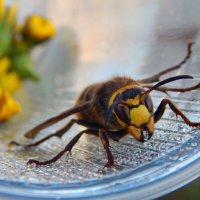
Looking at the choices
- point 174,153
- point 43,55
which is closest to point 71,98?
point 43,55

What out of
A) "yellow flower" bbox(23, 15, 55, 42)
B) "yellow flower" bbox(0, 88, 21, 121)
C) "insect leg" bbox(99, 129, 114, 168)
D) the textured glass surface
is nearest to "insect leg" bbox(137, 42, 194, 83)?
the textured glass surface

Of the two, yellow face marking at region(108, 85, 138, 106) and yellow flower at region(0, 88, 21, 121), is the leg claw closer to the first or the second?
yellow face marking at region(108, 85, 138, 106)

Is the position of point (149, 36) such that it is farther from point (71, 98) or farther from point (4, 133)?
point (4, 133)

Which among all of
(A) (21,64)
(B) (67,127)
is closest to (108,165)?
(B) (67,127)

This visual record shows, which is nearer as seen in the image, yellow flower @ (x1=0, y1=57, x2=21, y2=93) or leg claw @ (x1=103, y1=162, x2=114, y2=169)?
leg claw @ (x1=103, y1=162, x2=114, y2=169)

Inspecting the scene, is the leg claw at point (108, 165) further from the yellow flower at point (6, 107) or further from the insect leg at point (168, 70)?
the yellow flower at point (6, 107)

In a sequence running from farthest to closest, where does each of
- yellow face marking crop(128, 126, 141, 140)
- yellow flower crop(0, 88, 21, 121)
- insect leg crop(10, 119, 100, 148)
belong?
yellow flower crop(0, 88, 21, 121) → insect leg crop(10, 119, 100, 148) → yellow face marking crop(128, 126, 141, 140)
